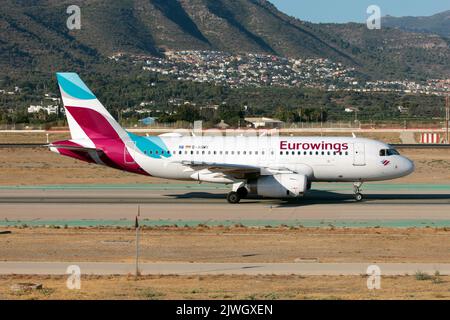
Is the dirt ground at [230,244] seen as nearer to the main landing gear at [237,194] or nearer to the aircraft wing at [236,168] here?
the aircraft wing at [236,168]

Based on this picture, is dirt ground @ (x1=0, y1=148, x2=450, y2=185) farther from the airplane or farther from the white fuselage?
the white fuselage

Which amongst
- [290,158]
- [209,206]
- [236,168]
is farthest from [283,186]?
[209,206]

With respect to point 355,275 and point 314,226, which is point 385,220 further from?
point 355,275

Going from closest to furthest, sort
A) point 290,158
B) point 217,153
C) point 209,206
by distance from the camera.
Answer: point 209,206
point 290,158
point 217,153

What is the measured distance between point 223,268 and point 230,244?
5.25 m

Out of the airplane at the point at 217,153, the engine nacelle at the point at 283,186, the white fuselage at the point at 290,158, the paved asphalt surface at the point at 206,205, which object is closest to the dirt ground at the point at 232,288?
the paved asphalt surface at the point at 206,205

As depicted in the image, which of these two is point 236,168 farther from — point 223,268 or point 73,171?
point 73,171

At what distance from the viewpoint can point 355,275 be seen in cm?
2672

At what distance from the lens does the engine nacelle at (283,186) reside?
45219 mm

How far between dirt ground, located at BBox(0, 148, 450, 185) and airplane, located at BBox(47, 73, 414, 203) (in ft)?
36.0

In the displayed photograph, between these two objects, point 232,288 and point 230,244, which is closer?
point 232,288

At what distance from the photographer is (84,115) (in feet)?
159

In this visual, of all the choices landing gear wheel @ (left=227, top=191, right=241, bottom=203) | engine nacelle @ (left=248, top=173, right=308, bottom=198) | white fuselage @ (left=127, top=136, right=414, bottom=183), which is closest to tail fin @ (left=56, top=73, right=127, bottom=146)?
white fuselage @ (left=127, top=136, right=414, bottom=183)
